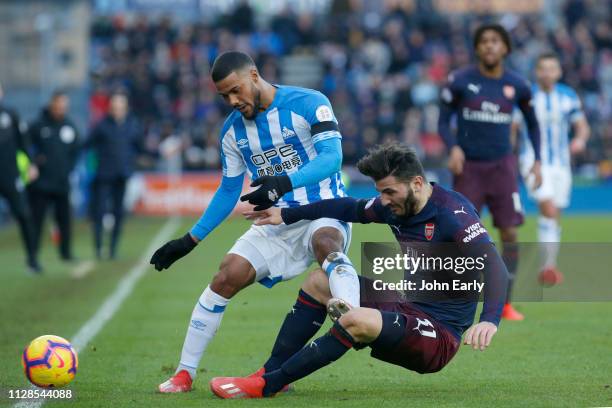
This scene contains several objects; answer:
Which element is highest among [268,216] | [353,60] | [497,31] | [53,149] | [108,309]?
[497,31]

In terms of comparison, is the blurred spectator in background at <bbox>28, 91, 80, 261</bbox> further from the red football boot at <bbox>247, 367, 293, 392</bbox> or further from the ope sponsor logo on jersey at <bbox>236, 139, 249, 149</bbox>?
the red football boot at <bbox>247, 367, 293, 392</bbox>

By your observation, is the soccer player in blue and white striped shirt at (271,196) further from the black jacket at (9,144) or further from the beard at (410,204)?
the black jacket at (9,144)

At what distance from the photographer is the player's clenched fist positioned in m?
5.35

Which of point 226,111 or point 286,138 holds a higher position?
point 286,138

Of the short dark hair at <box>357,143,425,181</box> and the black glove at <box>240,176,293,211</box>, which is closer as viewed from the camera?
the short dark hair at <box>357,143,425,181</box>

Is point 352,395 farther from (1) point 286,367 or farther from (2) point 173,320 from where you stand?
(2) point 173,320

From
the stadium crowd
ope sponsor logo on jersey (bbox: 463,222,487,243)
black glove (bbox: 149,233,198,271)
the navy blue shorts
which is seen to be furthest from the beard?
the stadium crowd

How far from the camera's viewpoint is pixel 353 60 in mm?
29141

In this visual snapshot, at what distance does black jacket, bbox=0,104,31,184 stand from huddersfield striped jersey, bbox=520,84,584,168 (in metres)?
6.16

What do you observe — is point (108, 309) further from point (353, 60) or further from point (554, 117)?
point (353, 60)

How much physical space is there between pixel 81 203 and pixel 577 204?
→ 11.0m

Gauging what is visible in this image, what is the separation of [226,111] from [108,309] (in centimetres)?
1687

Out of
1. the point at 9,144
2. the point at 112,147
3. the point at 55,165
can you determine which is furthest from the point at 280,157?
the point at 112,147

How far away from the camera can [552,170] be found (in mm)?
11617
